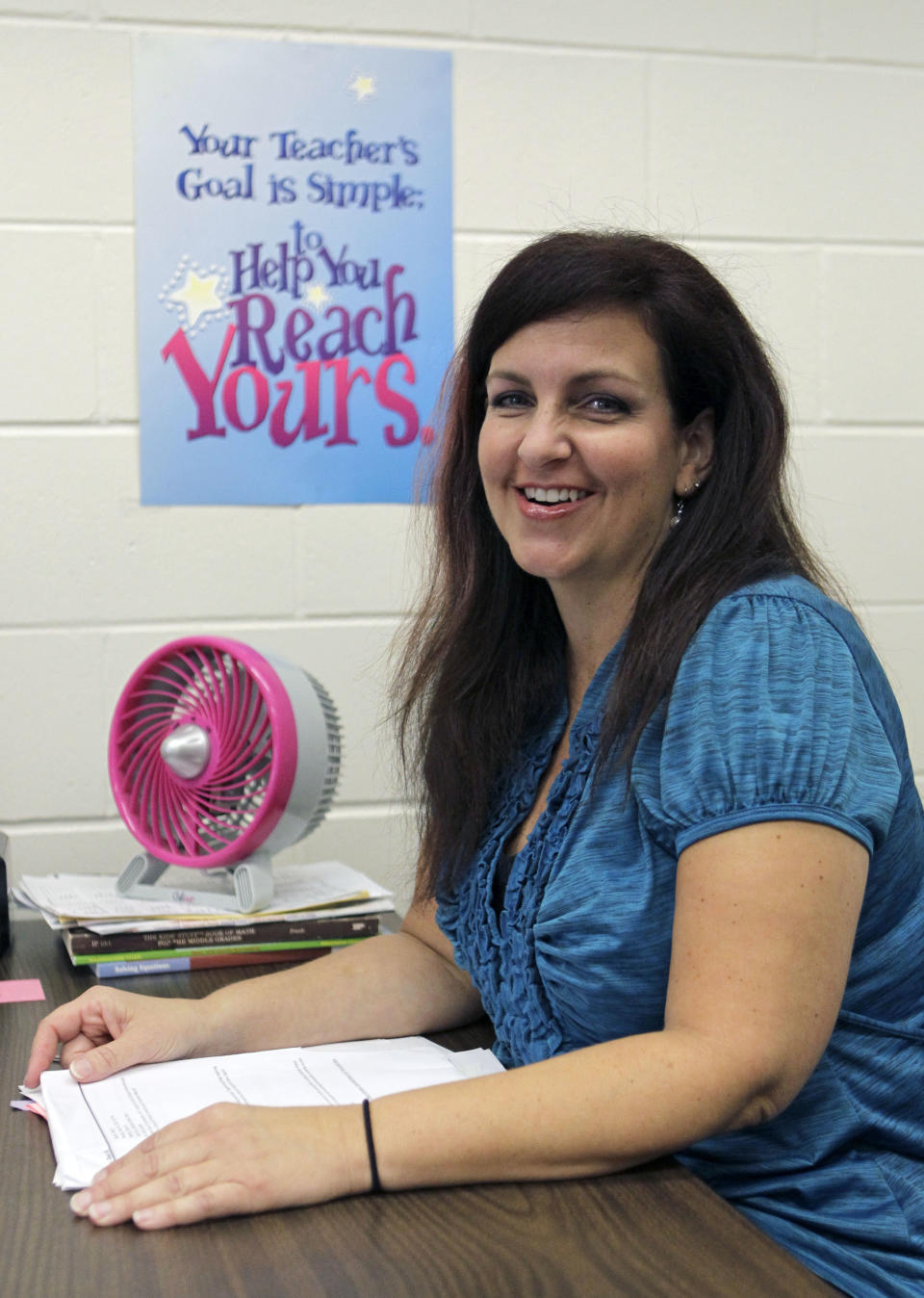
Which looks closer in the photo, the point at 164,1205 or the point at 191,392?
the point at 164,1205

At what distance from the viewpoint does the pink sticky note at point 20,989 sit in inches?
53.2

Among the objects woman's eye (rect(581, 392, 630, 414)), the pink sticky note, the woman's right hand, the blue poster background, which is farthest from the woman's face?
the blue poster background

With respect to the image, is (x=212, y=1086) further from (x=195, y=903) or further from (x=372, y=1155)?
(x=195, y=903)

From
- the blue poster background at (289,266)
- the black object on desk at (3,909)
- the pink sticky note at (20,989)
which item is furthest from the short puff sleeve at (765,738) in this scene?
the blue poster background at (289,266)

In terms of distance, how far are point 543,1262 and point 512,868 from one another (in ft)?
1.51

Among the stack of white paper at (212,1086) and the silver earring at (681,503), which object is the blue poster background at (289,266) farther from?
the stack of white paper at (212,1086)

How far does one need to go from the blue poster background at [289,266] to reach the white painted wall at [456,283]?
0.11 feet

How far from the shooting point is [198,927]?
1.47m

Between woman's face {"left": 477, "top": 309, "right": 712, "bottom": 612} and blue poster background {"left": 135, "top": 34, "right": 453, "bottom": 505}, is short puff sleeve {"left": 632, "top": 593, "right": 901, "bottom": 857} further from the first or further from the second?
blue poster background {"left": 135, "top": 34, "right": 453, "bottom": 505}

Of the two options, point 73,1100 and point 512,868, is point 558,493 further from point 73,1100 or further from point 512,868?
point 73,1100

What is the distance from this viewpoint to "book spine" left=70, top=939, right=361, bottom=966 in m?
1.44

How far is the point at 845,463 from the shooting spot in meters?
2.23

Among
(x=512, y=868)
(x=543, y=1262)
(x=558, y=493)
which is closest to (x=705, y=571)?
(x=558, y=493)

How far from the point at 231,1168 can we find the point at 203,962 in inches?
25.5
